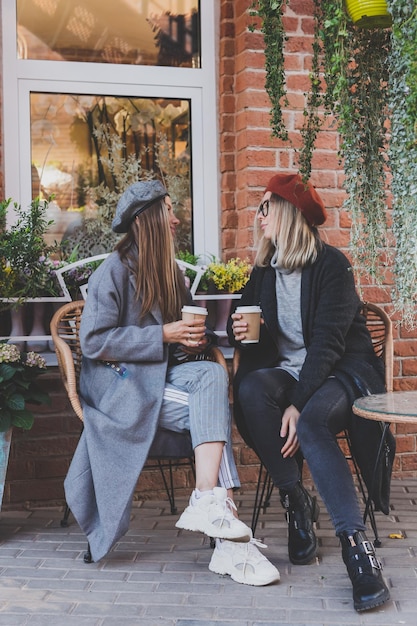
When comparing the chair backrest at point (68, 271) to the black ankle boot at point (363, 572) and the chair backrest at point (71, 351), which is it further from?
the black ankle boot at point (363, 572)

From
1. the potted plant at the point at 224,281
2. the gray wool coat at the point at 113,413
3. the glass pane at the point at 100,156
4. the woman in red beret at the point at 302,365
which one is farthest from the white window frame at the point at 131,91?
the gray wool coat at the point at 113,413

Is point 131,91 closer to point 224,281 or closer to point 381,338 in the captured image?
point 224,281

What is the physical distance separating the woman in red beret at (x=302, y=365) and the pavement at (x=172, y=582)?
5.6 inches

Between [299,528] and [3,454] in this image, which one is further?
[3,454]

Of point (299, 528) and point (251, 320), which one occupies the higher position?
point (251, 320)

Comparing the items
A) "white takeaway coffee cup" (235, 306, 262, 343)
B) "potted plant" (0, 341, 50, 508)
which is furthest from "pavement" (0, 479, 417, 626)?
"white takeaway coffee cup" (235, 306, 262, 343)

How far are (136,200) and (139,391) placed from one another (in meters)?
0.68

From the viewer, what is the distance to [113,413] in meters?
2.84

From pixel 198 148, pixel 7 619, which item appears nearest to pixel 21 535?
pixel 7 619

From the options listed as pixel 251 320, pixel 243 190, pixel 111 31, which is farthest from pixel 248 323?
pixel 111 31

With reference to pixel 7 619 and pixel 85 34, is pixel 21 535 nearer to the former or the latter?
pixel 7 619

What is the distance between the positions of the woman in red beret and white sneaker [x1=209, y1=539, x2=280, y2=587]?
0.65 feet

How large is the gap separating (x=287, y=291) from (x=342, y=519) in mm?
941

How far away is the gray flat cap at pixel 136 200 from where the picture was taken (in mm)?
2982
